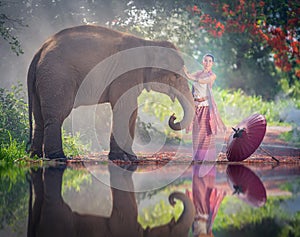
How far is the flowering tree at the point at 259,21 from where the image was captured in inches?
366

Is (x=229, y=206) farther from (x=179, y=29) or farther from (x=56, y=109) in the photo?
(x=179, y=29)

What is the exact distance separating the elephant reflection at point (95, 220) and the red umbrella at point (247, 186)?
1.44ft

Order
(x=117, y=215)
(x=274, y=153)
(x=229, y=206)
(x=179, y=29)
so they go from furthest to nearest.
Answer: (x=179, y=29) < (x=274, y=153) < (x=229, y=206) < (x=117, y=215)

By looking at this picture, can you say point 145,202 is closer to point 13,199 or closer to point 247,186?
point 13,199

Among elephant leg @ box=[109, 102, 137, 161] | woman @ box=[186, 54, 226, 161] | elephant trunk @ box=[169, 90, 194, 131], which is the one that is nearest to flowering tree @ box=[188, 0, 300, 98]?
woman @ box=[186, 54, 226, 161]

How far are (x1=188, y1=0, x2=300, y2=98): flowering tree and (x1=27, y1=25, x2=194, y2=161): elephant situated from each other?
284 cm

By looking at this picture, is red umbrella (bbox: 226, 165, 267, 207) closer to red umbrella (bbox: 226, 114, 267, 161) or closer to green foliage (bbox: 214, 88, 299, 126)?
red umbrella (bbox: 226, 114, 267, 161)

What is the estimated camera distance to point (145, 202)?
11.1 ft

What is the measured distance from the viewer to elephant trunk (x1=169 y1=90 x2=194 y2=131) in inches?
257

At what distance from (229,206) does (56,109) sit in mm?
3664

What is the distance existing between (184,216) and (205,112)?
3989mm

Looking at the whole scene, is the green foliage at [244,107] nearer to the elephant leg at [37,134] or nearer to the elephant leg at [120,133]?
the elephant leg at [120,133]

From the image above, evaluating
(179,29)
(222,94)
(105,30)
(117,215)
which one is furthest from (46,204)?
(222,94)

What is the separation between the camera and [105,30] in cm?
703
